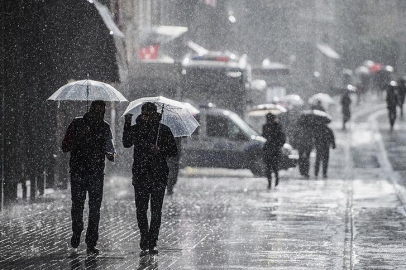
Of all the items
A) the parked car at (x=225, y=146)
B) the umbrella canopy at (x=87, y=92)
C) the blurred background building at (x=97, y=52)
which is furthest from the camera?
the parked car at (x=225, y=146)

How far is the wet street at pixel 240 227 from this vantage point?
1202 centimetres

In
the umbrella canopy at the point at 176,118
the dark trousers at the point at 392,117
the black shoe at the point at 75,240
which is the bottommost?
the black shoe at the point at 75,240

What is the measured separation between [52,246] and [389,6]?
11126 centimetres

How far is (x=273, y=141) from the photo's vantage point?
24156 millimetres

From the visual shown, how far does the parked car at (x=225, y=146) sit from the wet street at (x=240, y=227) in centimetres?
66

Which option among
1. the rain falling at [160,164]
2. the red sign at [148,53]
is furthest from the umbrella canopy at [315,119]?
the red sign at [148,53]

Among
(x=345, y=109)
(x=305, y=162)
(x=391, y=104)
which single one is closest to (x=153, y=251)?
(x=305, y=162)

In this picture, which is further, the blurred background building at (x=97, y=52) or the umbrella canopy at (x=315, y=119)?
the umbrella canopy at (x=315, y=119)

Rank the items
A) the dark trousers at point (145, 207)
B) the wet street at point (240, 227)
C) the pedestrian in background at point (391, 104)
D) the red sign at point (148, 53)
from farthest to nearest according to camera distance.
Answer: the pedestrian in background at point (391, 104), the red sign at point (148, 53), the dark trousers at point (145, 207), the wet street at point (240, 227)

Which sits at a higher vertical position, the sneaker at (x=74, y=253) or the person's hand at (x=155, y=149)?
the person's hand at (x=155, y=149)

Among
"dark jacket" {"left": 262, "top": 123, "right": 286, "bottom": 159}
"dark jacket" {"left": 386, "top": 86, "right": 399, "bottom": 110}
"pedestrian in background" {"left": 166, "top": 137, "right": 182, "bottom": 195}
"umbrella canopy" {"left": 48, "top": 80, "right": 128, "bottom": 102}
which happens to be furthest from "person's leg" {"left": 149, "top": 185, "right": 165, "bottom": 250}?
"dark jacket" {"left": 386, "top": 86, "right": 399, "bottom": 110}

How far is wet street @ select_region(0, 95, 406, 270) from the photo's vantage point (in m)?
12.0

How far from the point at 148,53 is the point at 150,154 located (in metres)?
26.1

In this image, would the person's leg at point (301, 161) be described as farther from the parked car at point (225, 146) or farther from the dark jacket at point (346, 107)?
the dark jacket at point (346, 107)
